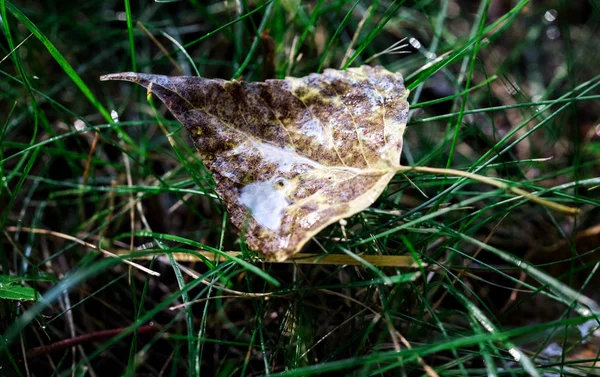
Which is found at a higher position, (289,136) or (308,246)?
(289,136)

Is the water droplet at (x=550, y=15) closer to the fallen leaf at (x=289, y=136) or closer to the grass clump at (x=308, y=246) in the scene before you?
the grass clump at (x=308, y=246)

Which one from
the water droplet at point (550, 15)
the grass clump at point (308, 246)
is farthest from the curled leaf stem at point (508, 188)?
the water droplet at point (550, 15)

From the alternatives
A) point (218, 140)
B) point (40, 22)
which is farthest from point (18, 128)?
point (218, 140)

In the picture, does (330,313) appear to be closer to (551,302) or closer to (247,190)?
(247,190)

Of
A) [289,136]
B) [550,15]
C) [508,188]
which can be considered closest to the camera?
[508,188]

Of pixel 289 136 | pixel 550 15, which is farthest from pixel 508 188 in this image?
pixel 550 15

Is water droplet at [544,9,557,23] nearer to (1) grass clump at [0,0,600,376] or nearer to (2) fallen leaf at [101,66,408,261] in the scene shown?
(1) grass clump at [0,0,600,376]

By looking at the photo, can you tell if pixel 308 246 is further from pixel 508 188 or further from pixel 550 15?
pixel 550 15

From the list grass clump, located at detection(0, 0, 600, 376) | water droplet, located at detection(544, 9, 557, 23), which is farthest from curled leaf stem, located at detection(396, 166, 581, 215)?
water droplet, located at detection(544, 9, 557, 23)
